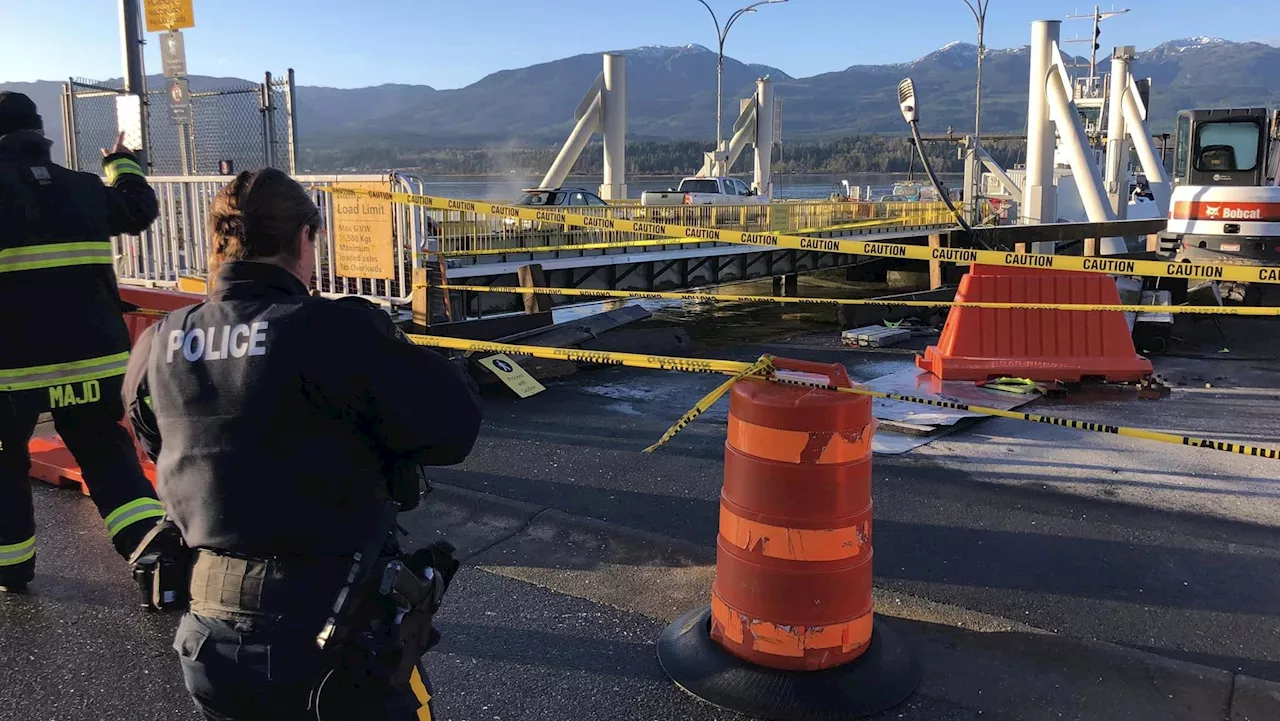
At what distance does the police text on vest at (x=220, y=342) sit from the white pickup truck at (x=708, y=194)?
26051 mm

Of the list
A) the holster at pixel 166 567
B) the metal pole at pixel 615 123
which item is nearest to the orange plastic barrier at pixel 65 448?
the holster at pixel 166 567

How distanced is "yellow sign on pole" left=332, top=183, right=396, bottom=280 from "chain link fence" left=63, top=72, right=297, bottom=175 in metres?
1.74

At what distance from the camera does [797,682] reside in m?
3.22

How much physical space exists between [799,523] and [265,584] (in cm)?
180

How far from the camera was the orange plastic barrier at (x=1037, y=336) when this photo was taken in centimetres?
859

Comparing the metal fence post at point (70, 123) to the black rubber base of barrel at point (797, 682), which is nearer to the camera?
the black rubber base of barrel at point (797, 682)

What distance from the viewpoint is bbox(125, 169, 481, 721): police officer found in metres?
1.92

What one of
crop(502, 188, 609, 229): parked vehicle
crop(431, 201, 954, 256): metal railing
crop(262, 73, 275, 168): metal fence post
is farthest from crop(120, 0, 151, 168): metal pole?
crop(502, 188, 609, 229): parked vehicle

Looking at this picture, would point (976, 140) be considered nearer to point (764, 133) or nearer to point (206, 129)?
point (764, 133)

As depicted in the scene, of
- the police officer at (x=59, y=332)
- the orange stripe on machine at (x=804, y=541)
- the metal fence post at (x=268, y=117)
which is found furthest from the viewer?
the metal fence post at (x=268, y=117)

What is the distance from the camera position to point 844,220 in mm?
21906

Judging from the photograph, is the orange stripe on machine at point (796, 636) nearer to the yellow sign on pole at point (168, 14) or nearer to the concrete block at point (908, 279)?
the yellow sign on pole at point (168, 14)

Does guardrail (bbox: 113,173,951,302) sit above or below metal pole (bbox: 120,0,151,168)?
below

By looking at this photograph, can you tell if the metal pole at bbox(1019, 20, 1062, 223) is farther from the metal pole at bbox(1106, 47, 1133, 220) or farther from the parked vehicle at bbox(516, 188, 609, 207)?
the parked vehicle at bbox(516, 188, 609, 207)
